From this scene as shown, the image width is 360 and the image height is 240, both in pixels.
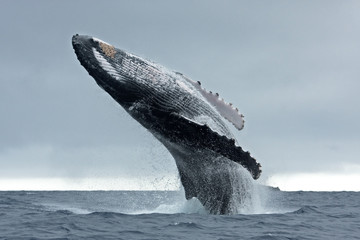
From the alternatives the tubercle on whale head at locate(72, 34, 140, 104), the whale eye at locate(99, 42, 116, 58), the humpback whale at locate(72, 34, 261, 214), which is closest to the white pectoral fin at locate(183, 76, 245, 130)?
the humpback whale at locate(72, 34, 261, 214)

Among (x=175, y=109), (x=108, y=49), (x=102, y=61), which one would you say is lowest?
(x=175, y=109)

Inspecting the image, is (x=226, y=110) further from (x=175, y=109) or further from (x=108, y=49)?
(x=108, y=49)

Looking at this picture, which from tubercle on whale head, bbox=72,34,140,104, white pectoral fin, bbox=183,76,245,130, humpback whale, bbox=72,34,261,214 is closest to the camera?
tubercle on whale head, bbox=72,34,140,104

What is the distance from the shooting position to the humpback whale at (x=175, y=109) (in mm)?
8227

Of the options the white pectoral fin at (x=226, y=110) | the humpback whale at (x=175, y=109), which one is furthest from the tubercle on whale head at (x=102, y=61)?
the white pectoral fin at (x=226, y=110)

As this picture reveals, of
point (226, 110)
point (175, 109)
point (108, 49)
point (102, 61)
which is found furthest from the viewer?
point (226, 110)

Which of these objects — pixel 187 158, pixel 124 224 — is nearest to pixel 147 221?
pixel 124 224

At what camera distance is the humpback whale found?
8.23 meters

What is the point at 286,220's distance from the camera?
11.3m

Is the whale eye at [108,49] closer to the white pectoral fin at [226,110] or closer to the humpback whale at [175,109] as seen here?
the humpback whale at [175,109]

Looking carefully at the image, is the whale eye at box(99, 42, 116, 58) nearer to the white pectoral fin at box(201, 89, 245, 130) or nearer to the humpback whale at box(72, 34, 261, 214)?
the humpback whale at box(72, 34, 261, 214)

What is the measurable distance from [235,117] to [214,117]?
861 millimetres

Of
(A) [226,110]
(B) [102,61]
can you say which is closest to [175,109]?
(B) [102,61]

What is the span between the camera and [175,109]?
8727mm
